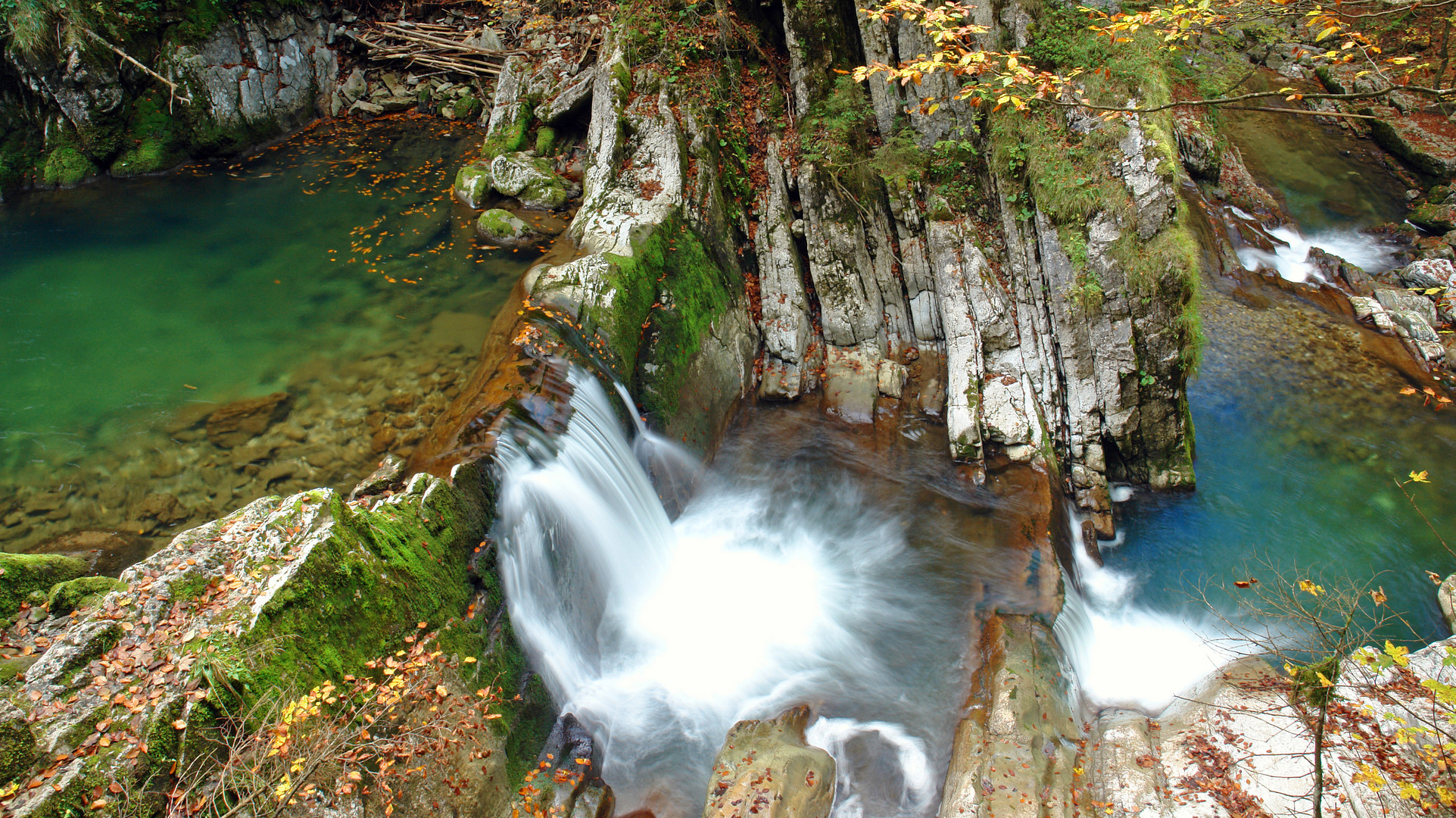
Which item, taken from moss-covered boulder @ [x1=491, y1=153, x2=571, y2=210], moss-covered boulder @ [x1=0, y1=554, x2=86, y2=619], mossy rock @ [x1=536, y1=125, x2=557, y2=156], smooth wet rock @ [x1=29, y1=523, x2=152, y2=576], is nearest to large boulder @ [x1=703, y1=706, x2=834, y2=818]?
moss-covered boulder @ [x1=0, y1=554, x2=86, y2=619]

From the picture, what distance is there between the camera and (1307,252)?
12406 millimetres

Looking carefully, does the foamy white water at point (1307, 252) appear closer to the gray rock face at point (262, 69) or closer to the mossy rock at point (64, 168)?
the gray rock face at point (262, 69)

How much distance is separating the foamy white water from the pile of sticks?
16814 millimetres

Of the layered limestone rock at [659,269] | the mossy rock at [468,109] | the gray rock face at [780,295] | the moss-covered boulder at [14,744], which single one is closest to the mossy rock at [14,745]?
the moss-covered boulder at [14,744]

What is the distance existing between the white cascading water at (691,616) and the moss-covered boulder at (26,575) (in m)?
3.00

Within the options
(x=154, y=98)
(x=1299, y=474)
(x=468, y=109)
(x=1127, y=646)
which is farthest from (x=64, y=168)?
(x=1299, y=474)

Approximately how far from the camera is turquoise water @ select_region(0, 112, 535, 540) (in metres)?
7.79

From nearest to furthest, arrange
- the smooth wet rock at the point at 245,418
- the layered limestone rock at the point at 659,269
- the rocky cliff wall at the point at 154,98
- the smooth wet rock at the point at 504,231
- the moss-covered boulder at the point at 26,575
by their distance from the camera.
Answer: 1. the moss-covered boulder at the point at 26,575
2. the smooth wet rock at the point at 245,418
3. the layered limestone rock at the point at 659,269
4. the smooth wet rock at the point at 504,231
5. the rocky cliff wall at the point at 154,98

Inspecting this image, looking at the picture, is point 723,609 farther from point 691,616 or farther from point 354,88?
point 354,88

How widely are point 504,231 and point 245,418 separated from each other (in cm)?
504

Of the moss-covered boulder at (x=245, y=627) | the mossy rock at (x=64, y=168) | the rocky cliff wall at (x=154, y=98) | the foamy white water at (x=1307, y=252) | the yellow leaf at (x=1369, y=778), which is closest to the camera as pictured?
the moss-covered boulder at (x=245, y=627)

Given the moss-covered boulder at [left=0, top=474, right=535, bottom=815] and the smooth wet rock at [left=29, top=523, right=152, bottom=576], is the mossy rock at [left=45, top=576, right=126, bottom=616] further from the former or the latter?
the smooth wet rock at [left=29, top=523, right=152, bottom=576]

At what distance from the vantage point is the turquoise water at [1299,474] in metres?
8.08

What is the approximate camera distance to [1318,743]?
399cm
